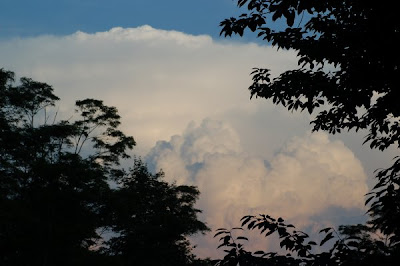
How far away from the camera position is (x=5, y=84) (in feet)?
142

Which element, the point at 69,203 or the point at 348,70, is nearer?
the point at 348,70

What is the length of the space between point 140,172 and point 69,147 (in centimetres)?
1105

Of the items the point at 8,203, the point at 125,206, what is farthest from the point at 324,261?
the point at 125,206

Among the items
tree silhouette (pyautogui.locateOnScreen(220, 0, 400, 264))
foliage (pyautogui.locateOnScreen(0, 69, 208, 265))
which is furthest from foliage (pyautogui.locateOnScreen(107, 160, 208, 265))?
tree silhouette (pyautogui.locateOnScreen(220, 0, 400, 264))

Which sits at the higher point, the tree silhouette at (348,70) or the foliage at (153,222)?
the foliage at (153,222)

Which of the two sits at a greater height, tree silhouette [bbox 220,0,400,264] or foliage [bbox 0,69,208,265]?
foliage [bbox 0,69,208,265]

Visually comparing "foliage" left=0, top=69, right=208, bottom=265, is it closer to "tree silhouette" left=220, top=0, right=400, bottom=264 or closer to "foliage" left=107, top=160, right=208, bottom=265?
"foliage" left=107, top=160, right=208, bottom=265

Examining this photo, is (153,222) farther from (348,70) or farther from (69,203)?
(348,70)

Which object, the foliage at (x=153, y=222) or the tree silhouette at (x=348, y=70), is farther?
the foliage at (x=153, y=222)

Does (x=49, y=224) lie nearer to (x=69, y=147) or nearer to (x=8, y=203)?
(x=8, y=203)

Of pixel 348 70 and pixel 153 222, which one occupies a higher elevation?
pixel 153 222

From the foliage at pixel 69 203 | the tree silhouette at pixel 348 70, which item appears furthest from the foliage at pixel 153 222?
the tree silhouette at pixel 348 70

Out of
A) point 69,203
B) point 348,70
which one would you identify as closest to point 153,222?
point 69,203

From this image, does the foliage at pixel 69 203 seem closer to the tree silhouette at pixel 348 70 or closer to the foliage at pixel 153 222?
the foliage at pixel 153 222
